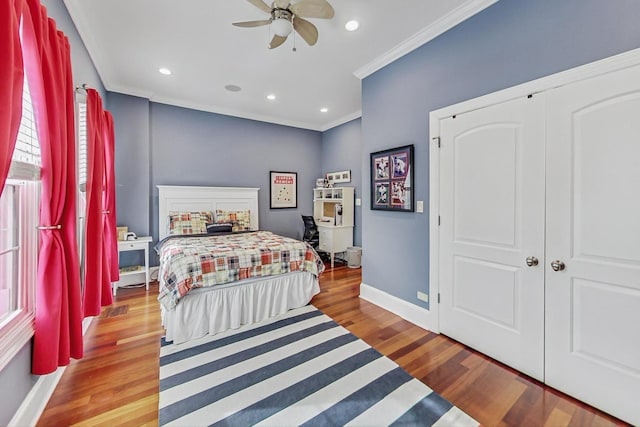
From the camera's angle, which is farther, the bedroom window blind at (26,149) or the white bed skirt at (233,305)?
the white bed skirt at (233,305)

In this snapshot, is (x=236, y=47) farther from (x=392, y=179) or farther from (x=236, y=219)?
(x=236, y=219)

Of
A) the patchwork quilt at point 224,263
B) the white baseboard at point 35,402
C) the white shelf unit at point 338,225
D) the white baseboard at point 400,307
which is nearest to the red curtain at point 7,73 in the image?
the white baseboard at point 35,402

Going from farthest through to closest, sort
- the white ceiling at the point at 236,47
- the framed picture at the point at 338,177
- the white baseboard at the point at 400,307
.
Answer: the framed picture at the point at 338,177, the white baseboard at the point at 400,307, the white ceiling at the point at 236,47

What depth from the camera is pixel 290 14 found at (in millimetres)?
2117

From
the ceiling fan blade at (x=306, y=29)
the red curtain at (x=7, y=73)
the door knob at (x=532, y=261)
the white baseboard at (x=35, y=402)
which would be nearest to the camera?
the red curtain at (x=7, y=73)

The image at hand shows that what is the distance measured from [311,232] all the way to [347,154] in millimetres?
1710

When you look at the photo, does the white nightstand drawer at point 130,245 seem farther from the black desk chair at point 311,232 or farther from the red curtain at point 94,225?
the black desk chair at point 311,232

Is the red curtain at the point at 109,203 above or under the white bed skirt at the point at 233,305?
above

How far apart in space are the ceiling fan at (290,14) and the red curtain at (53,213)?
1.22m

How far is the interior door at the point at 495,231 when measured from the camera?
1.96 m

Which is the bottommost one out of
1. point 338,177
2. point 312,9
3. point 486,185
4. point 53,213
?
point 53,213

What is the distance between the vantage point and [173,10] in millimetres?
2352

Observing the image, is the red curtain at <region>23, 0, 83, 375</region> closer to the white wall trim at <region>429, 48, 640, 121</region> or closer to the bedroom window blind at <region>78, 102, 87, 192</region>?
the bedroom window blind at <region>78, 102, 87, 192</region>

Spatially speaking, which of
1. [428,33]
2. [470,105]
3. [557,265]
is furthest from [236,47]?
[557,265]
